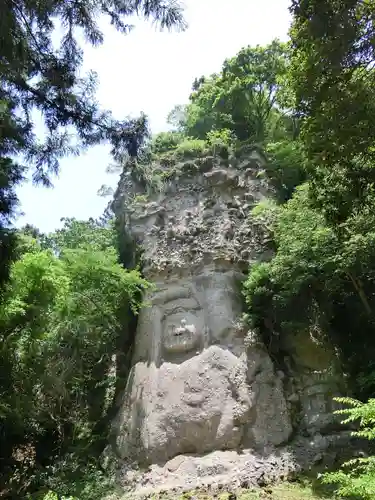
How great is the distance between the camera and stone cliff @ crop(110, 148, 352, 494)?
10773 millimetres

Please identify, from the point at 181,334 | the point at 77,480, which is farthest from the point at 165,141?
the point at 77,480

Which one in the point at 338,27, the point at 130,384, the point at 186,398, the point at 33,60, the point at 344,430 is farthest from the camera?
the point at 130,384

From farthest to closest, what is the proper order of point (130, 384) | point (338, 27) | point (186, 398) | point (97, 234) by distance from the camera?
1. point (97, 234)
2. point (130, 384)
3. point (186, 398)
4. point (338, 27)

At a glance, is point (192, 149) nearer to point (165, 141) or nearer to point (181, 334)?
point (165, 141)

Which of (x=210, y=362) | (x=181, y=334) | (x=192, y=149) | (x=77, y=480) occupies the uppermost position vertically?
(x=192, y=149)

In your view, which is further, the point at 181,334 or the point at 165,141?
the point at 165,141

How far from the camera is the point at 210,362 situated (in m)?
11.8

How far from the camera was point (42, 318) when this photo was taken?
10.9 m

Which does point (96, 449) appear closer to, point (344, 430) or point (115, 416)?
point (115, 416)

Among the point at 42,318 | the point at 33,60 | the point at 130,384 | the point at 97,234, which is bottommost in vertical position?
the point at 130,384

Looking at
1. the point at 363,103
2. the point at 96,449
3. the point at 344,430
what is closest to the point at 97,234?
the point at 96,449

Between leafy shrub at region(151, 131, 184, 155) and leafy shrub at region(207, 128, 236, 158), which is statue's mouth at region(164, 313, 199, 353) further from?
leafy shrub at region(151, 131, 184, 155)

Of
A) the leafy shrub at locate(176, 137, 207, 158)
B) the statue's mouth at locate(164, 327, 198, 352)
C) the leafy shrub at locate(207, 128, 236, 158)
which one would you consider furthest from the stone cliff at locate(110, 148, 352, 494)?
the leafy shrub at locate(176, 137, 207, 158)

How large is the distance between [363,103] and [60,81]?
12.7ft
